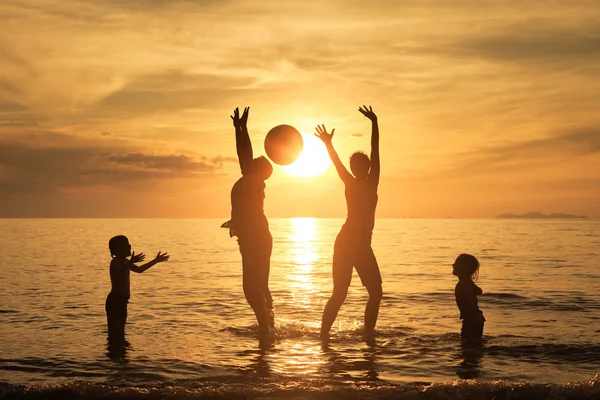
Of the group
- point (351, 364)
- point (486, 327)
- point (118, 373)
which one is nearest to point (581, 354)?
point (486, 327)

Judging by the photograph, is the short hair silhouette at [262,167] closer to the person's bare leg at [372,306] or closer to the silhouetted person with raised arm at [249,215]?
the silhouetted person with raised arm at [249,215]

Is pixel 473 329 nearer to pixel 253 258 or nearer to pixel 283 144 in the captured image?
pixel 253 258

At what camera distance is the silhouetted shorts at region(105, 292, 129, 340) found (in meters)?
10.5

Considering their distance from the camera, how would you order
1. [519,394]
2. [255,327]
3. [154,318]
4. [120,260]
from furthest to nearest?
[154,318] < [255,327] < [120,260] < [519,394]

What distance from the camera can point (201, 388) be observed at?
800 cm

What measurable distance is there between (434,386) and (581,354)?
412cm

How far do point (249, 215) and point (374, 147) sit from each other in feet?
7.83

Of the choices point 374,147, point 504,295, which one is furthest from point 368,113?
point 504,295

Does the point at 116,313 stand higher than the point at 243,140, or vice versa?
the point at 243,140

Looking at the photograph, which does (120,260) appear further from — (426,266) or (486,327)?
(426,266)

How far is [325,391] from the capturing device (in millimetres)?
7867

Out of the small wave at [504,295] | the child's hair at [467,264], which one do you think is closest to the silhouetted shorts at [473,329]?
the child's hair at [467,264]

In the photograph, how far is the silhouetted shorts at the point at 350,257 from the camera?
1070cm

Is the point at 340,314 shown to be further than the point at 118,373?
Yes
